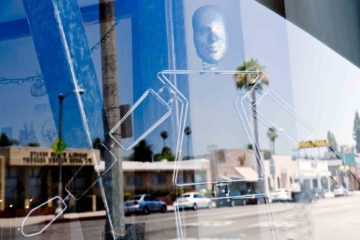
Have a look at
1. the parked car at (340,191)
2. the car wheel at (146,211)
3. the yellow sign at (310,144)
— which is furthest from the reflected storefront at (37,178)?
the parked car at (340,191)

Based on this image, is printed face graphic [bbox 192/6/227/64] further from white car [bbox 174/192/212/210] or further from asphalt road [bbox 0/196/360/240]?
asphalt road [bbox 0/196/360/240]

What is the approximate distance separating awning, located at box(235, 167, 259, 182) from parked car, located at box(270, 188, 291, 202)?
150 millimetres

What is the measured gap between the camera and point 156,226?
7.27ft

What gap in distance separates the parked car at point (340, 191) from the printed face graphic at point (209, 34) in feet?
3.68

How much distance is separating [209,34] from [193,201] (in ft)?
3.33

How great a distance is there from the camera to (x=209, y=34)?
2.49 metres

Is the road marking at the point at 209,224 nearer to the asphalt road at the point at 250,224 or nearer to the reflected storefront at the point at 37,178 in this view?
the asphalt road at the point at 250,224

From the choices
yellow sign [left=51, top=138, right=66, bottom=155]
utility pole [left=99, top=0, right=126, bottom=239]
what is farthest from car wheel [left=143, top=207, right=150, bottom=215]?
yellow sign [left=51, top=138, right=66, bottom=155]

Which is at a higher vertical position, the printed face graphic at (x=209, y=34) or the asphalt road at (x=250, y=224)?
the printed face graphic at (x=209, y=34)

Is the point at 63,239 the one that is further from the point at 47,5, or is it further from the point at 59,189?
the point at 47,5

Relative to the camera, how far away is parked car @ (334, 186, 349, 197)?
8.45ft

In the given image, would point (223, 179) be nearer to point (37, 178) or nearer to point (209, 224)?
point (209, 224)

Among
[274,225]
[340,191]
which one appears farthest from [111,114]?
[340,191]

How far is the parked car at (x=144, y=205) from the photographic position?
2.23m
